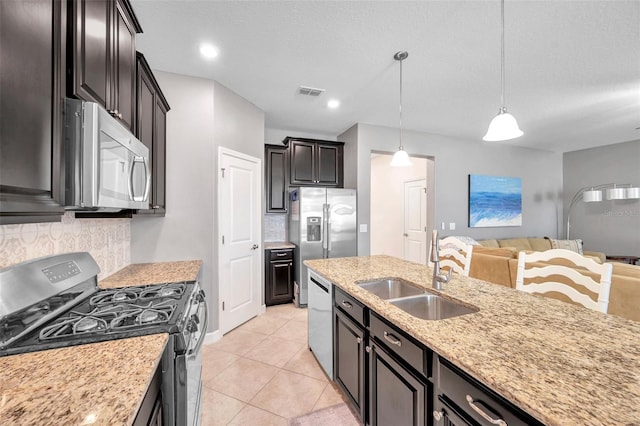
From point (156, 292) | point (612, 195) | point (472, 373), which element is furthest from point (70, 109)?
point (612, 195)

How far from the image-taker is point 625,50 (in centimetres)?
227

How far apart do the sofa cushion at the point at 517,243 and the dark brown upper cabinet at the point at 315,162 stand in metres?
3.33

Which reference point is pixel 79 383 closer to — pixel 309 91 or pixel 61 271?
pixel 61 271

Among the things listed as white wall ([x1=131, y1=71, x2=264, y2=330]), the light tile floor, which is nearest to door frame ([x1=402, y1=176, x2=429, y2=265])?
the light tile floor

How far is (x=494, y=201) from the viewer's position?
5.11 m

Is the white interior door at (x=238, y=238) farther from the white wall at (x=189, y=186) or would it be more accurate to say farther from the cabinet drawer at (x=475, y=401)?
the cabinet drawer at (x=475, y=401)

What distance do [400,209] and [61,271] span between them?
17.9ft

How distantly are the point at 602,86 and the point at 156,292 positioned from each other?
4826mm

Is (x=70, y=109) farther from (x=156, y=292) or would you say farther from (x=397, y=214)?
(x=397, y=214)

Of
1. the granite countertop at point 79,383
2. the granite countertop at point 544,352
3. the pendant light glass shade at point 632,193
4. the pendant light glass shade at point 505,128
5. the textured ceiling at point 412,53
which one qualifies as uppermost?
the textured ceiling at point 412,53

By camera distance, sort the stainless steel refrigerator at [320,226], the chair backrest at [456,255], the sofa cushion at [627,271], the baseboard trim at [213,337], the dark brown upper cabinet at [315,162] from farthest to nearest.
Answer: the dark brown upper cabinet at [315,162] < the stainless steel refrigerator at [320,226] < the baseboard trim at [213,337] < the sofa cushion at [627,271] < the chair backrest at [456,255]

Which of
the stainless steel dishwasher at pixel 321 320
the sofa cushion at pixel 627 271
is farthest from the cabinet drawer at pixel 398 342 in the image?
the sofa cushion at pixel 627 271

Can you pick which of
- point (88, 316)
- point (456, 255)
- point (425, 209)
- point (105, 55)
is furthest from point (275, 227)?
point (105, 55)

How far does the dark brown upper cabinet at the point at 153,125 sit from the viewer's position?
5.91 ft
